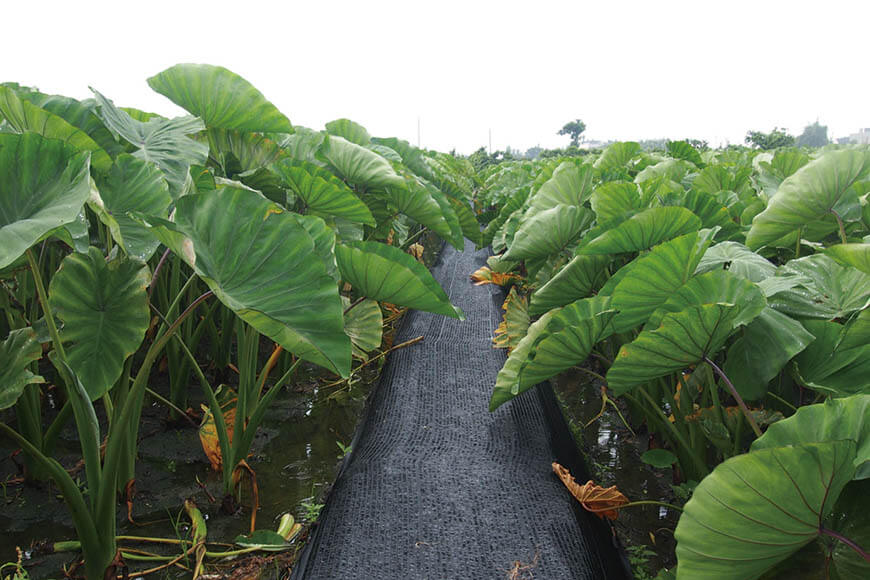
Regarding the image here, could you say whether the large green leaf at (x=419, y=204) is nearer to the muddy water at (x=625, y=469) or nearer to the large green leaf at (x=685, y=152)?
the muddy water at (x=625, y=469)

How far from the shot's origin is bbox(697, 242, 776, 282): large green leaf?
990 millimetres

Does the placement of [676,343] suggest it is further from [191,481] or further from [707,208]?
[191,481]

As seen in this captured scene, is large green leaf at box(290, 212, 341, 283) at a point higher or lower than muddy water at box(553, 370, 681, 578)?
higher

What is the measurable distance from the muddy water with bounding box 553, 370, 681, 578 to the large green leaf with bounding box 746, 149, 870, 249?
0.70m

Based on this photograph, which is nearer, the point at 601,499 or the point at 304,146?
the point at 601,499

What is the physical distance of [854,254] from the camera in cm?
79

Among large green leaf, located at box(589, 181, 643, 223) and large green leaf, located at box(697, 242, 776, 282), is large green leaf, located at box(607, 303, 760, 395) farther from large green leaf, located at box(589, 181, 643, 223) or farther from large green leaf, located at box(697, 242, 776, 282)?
large green leaf, located at box(589, 181, 643, 223)

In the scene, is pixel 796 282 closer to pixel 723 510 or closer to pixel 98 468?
pixel 723 510

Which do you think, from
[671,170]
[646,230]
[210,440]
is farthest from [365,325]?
[671,170]

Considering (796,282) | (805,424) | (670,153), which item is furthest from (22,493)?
(670,153)

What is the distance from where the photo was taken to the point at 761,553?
0.61 m

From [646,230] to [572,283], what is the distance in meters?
0.26

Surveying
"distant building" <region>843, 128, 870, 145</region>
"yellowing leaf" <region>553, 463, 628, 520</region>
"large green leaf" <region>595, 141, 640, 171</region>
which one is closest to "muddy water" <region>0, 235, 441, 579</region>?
"yellowing leaf" <region>553, 463, 628, 520</region>

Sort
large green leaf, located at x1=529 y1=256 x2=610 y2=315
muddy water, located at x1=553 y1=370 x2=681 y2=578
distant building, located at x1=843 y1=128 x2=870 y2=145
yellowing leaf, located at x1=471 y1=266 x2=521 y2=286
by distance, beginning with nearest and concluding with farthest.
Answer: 1. muddy water, located at x1=553 y1=370 x2=681 y2=578
2. large green leaf, located at x1=529 y1=256 x2=610 y2=315
3. yellowing leaf, located at x1=471 y1=266 x2=521 y2=286
4. distant building, located at x1=843 y1=128 x2=870 y2=145
